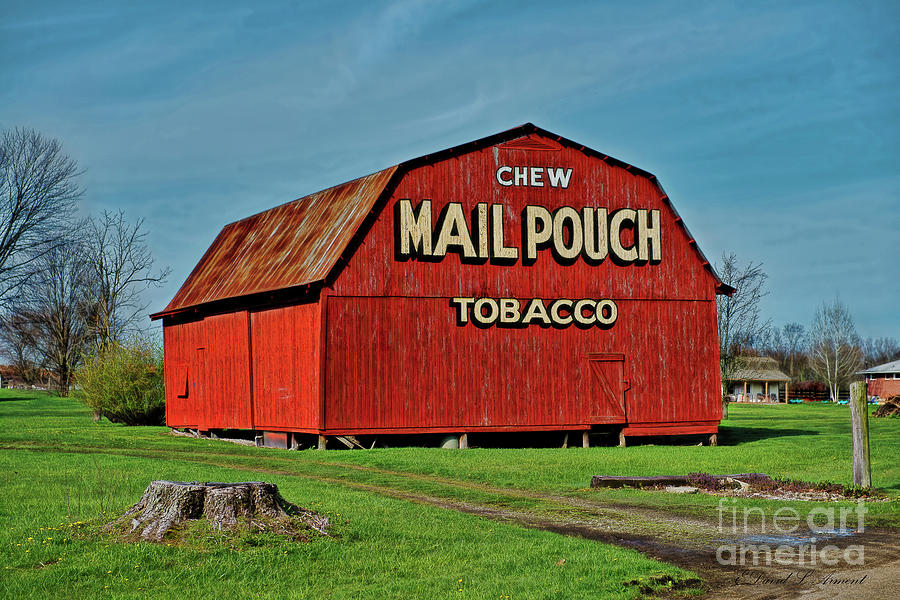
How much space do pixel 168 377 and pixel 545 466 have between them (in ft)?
68.6

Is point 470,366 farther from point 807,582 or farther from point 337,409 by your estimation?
point 807,582

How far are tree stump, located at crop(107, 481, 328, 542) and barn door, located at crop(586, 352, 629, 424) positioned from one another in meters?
19.6

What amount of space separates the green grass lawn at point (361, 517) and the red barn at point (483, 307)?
1943 mm

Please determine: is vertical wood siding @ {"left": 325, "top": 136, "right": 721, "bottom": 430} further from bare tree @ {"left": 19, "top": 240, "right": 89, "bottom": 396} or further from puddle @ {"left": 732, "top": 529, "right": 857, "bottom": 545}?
bare tree @ {"left": 19, "top": 240, "right": 89, "bottom": 396}

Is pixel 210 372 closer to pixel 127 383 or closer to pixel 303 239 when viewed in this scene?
pixel 303 239

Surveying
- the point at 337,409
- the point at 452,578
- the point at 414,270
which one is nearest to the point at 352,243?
the point at 414,270

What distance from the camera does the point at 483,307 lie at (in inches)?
1176

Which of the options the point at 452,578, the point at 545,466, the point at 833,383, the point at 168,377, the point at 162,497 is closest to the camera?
the point at 452,578

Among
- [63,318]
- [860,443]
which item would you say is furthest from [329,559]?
[63,318]

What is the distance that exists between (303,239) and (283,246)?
1.47 m

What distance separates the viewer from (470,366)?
1164 inches

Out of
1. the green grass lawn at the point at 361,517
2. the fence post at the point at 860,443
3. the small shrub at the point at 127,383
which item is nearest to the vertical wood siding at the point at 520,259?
the green grass lawn at the point at 361,517

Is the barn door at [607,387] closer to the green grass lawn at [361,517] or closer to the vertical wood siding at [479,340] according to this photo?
the vertical wood siding at [479,340]

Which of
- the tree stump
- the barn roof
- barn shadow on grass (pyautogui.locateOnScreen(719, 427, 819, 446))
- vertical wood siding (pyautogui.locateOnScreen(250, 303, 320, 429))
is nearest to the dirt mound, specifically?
barn shadow on grass (pyautogui.locateOnScreen(719, 427, 819, 446))
